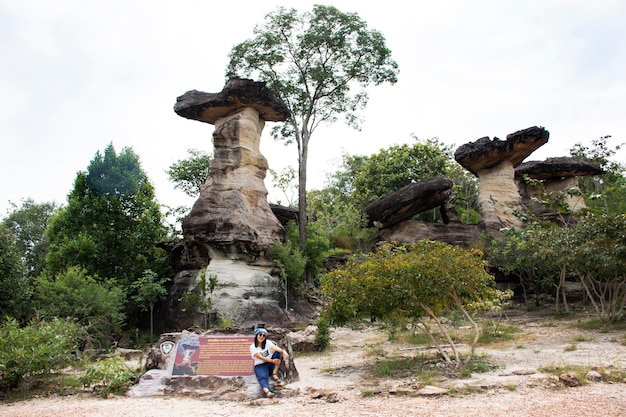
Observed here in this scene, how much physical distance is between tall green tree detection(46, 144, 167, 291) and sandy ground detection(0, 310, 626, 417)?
11869 mm

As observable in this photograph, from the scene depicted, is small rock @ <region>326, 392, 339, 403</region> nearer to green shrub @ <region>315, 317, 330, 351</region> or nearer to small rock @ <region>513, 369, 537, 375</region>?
small rock @ <region>513, 369, 537, 375</region>

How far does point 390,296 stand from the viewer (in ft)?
29.7

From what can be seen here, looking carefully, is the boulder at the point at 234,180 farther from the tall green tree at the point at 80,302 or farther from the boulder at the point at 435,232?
the boulder at the point at 435,232

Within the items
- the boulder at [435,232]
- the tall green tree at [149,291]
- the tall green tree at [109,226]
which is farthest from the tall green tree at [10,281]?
the boulder at [435,232]

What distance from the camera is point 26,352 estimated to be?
7.89 metres

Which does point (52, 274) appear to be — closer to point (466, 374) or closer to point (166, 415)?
point (166, 415)

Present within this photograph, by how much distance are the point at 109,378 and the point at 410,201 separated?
601 inches

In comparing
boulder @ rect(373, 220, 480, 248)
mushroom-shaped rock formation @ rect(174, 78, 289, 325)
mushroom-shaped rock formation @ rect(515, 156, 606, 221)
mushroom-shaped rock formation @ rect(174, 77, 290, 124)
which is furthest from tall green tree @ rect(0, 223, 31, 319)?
mushroom-shaped rock formation @ rect(515, 156, 606, 221)

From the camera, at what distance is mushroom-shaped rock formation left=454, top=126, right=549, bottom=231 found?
73.2 feet

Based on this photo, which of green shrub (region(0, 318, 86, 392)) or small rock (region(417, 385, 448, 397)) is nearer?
small rock (region(417, 385, 448, 397))

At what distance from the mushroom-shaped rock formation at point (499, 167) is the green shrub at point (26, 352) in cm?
1849

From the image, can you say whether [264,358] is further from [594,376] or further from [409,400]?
[594,376]

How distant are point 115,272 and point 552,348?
15.5 m

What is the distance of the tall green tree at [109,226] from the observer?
1894cm
